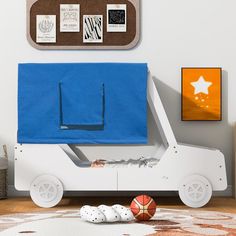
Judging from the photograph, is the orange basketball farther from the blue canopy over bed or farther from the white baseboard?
the white baseboard

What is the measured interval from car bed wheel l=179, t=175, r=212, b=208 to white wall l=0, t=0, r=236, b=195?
475 mm

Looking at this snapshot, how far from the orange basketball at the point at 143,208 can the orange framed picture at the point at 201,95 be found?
1.17m

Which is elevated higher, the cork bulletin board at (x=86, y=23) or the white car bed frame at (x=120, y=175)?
the cork bulletin board at (x=86, y=23)

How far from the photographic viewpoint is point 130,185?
121 inches

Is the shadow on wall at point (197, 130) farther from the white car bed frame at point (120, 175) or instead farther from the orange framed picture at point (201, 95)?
the white car bed frame at point (120, 175)

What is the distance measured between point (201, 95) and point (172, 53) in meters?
0.30

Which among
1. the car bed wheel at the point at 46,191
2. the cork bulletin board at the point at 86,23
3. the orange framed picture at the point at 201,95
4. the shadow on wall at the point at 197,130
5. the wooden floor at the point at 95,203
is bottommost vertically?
the wooden floor at the point at 95,203

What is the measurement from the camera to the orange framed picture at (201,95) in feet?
11.5

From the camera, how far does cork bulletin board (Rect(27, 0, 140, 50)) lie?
11.5 feet

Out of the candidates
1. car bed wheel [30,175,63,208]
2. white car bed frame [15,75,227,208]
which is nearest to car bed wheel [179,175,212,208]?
white car bed frame [15,75,227,208]

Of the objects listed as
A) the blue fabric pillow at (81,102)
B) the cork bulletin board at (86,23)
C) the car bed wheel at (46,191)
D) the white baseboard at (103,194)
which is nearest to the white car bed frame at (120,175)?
the car bed wheel at (46,191)

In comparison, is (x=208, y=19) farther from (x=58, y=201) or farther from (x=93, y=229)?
(x=93, y=229)

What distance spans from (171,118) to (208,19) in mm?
611

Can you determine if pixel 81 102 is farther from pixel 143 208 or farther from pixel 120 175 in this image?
pixel 143 208
